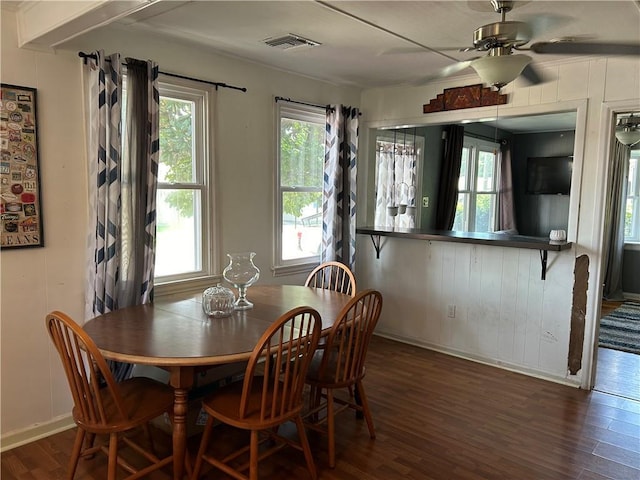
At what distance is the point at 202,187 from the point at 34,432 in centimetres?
178

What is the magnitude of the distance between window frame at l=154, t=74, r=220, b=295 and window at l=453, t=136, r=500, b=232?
12.0 feet

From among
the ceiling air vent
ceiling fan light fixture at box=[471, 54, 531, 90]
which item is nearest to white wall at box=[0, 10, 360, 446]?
the ceiling air vent

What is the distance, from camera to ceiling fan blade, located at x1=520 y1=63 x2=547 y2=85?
91.1 inches

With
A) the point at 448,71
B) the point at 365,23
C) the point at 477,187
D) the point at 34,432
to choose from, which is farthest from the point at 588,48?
the point at 477,187

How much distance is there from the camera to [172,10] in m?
2.52

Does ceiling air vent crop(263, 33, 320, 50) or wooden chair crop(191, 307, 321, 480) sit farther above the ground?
ceiling air vent crop(263, 33, 320, 50)

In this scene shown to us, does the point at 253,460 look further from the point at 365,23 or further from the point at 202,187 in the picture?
the point at 365,23

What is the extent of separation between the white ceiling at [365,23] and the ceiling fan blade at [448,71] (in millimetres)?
49

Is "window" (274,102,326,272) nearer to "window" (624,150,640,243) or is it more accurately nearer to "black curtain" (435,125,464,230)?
"black curtain" (435,125,464,230)

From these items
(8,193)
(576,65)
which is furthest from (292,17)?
(576,65)

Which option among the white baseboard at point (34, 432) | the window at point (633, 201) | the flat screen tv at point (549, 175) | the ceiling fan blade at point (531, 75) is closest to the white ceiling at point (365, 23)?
the ceiling fan blade at point (531, 75)

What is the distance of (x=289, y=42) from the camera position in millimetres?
3066

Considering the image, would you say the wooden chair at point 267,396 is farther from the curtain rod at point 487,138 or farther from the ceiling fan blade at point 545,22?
the curtain rod at point 487,138

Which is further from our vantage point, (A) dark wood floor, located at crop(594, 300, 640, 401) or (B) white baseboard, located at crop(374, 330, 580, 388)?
(B) white baseboard, located at crop(374, 330, 580, 388)
